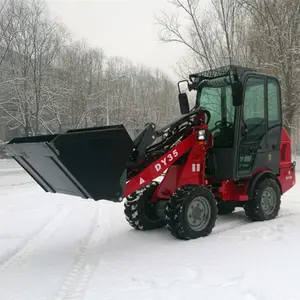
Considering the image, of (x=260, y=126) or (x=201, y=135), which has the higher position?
(x=260, y=126)

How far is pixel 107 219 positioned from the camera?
8.10 meters

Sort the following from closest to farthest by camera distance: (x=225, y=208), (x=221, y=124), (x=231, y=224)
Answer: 1. (x=221, y=124)
2. (x=231, y=224)
3. (x=225, y=208)

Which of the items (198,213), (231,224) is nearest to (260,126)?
(231,224)

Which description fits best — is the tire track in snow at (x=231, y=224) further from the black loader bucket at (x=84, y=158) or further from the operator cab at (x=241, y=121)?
the black loader bucket at (x=84, y=158)

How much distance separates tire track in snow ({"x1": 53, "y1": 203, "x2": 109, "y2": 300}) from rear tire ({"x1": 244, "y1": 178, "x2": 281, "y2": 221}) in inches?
109

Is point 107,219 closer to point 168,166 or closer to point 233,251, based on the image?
point 168,166

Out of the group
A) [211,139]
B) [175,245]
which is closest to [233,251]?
[175,245]

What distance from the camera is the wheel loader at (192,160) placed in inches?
201

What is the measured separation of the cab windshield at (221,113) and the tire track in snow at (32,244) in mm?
3464

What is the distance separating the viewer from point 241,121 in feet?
22.4

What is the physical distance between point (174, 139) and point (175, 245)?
1.81m

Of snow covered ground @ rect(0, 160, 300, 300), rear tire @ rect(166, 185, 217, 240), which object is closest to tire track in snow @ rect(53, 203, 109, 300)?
snow covered ground @ rect(0, 160, 300, 300)

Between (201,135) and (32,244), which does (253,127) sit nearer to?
(201,135)

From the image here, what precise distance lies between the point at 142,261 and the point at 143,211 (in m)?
1.75
